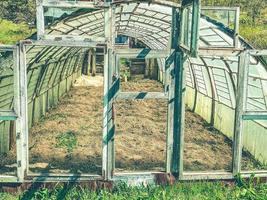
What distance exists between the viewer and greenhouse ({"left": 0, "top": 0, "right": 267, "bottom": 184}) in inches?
235

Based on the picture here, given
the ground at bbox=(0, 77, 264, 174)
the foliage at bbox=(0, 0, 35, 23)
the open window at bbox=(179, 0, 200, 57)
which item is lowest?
the ground at bbox=(0, 77, 264, 174)

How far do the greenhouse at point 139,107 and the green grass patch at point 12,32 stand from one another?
9.77m

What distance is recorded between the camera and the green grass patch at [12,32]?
22.8 meters

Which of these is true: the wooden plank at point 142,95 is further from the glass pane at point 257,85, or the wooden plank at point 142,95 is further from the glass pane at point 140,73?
the glass pane at point 140,73

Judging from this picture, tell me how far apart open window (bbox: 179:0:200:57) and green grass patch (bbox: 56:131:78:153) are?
3999 mm

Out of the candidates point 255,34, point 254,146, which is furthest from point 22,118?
point 255,34

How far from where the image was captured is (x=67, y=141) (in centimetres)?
933

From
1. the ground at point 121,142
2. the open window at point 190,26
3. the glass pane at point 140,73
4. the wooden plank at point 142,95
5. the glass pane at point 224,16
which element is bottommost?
the ground at point 121,142

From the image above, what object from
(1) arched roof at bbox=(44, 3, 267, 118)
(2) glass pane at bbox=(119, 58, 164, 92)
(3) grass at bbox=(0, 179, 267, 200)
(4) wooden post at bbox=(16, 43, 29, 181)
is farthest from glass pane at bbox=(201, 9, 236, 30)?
(2) glass pane at bbox=(119, 58, 164, 92)

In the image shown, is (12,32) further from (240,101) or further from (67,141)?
(240,101)

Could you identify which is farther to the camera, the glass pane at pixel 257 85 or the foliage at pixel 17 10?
the foliage at pixel 17 10

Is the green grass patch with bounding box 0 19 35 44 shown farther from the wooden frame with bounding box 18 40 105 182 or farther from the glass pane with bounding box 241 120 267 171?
the wooden frame with bounding box 18 40 105 182

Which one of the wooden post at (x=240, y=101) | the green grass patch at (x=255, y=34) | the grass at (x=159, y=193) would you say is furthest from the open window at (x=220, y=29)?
the green grass patch at (x=255, y=34)

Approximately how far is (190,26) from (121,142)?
4.65 metres
